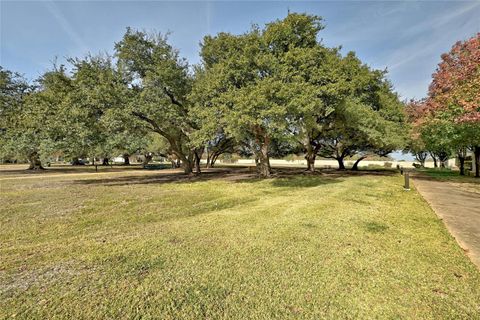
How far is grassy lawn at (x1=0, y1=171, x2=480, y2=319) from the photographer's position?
111 inches

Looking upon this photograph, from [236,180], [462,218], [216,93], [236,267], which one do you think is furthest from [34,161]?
[462,218]

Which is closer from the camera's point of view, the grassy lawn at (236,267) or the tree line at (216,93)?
the grassy lawn at (236,267)

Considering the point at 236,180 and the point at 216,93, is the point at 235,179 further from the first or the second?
the point at 216,93

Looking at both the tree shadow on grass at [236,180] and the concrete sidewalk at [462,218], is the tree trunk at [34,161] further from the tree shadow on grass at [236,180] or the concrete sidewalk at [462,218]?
the concrete sidewalk at [462,218]

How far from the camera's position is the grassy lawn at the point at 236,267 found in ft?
9.29

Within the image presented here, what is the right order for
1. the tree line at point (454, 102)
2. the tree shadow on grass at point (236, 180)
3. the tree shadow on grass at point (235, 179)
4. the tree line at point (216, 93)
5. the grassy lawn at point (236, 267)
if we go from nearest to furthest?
1. the grassy lawn at point (236, 267)
2. the tree line at point (454, 102)
3. the tree line at point (216, 93)
4. the tree shadow on grass at point (236, 180)
5. the tree shadow on grass at point (235, 179)

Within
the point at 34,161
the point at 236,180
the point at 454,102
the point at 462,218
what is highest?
the point at 454,102

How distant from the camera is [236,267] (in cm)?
381

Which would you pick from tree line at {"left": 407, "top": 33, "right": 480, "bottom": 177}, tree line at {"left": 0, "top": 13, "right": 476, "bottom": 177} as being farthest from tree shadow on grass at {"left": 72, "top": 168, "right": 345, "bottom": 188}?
tree line at {"left": 407, "top": 33, "right": 480, "bottom": 177}

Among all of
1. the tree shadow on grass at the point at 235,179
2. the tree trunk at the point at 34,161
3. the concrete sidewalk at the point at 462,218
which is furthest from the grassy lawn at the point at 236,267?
the tree trunk at the point at 34,161

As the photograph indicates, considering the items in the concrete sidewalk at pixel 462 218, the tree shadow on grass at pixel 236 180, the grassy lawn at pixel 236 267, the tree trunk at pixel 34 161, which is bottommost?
the concrete sidewalk at pixel 462 218

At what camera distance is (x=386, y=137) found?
18.2 meters

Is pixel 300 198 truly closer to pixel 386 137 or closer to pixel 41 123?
pixel 386 137

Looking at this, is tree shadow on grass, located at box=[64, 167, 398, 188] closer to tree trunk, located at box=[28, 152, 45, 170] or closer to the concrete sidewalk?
the concrete sidewalk
